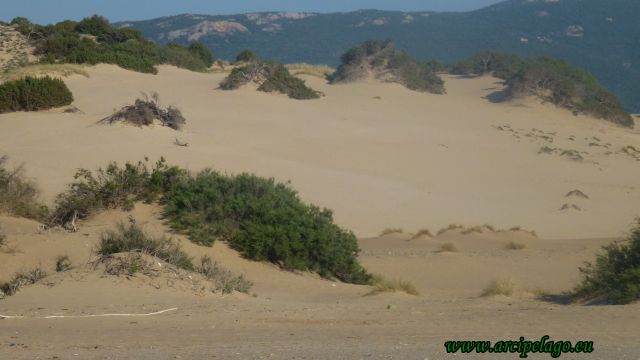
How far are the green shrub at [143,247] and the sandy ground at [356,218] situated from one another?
64cm

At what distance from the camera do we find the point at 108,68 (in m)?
35.9

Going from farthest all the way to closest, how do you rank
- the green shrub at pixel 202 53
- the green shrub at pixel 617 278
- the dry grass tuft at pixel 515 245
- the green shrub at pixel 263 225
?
1. the green shrub at pixel 202 53
2. the dry grass tuft at pixel 515 245
3. the green shrub at pixel 263 225
4. the green shrub at pixel 617 278

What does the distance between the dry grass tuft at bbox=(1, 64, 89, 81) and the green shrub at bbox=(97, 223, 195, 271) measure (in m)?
20.0

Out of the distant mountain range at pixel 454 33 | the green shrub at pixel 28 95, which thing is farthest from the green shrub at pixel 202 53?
the green shrub at pixel 28 95

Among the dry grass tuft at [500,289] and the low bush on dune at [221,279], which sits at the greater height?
the low bush on dune at [221,279]

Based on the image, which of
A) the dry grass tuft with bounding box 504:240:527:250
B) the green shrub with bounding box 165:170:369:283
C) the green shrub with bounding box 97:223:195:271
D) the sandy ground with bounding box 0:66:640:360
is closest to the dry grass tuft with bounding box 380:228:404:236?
the sandy ground with bounding box 0:66:640:360

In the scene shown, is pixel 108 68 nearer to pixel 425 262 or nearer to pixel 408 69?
pixel 408 69

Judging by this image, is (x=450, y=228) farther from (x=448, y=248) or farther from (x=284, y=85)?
(x=284, y=85)

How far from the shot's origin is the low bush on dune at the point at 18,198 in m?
14.2

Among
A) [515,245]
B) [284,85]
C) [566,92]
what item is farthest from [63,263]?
[566,92]

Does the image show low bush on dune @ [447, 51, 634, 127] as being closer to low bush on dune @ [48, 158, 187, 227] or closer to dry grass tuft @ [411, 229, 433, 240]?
dry grass tuft @ [411, 229, 433, 240]

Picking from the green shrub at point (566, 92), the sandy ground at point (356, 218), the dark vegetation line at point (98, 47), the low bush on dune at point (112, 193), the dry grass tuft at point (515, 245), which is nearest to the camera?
the sandy ground at point (356, 218)

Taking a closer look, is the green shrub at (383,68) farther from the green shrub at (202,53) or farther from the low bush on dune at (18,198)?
the low bush on dune at (18,198)

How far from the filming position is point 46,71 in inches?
1232
